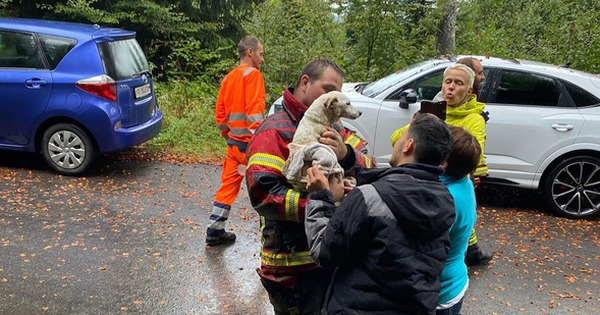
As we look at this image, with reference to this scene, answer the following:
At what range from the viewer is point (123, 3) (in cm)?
1160

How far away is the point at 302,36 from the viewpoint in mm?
11531

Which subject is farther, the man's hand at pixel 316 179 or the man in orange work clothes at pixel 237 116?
the man in orange work clothes at pixel 237 116

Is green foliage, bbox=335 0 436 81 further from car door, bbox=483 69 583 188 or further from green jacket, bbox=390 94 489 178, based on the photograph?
green jacket, bbox=390 94 489 178

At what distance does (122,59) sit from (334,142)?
596 cm

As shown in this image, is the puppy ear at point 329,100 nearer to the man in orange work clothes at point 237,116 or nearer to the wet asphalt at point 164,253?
the wet asphalt at point 164,253

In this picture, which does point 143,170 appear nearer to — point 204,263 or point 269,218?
point 204,263

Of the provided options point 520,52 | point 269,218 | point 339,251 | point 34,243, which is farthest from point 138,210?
point 520,52

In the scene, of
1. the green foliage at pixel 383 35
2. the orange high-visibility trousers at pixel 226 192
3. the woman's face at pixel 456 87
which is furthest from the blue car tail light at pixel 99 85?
the green foliage at pixel 383 35

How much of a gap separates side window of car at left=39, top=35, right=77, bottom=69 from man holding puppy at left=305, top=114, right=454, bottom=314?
6.22m

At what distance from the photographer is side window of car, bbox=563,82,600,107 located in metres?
7.06

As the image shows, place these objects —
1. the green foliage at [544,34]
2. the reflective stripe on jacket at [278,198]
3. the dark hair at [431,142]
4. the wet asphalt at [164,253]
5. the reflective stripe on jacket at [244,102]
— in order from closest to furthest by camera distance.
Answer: the dark hair at [431,142]
the reflective stripe on jacket at [278,198]
the wet asphalt at [164,253]
the reflective stripe on jacket at [244,102]
the green foliage at [544,34]

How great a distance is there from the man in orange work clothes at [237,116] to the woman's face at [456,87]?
1.79m

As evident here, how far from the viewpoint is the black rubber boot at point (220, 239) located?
553cm

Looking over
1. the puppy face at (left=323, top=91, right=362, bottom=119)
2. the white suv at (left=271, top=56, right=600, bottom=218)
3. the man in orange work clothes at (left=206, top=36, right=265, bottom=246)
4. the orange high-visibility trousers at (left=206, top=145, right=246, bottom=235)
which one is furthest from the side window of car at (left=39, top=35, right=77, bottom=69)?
the puppy face at (left=323, top=91, right=362, bottom=119)
